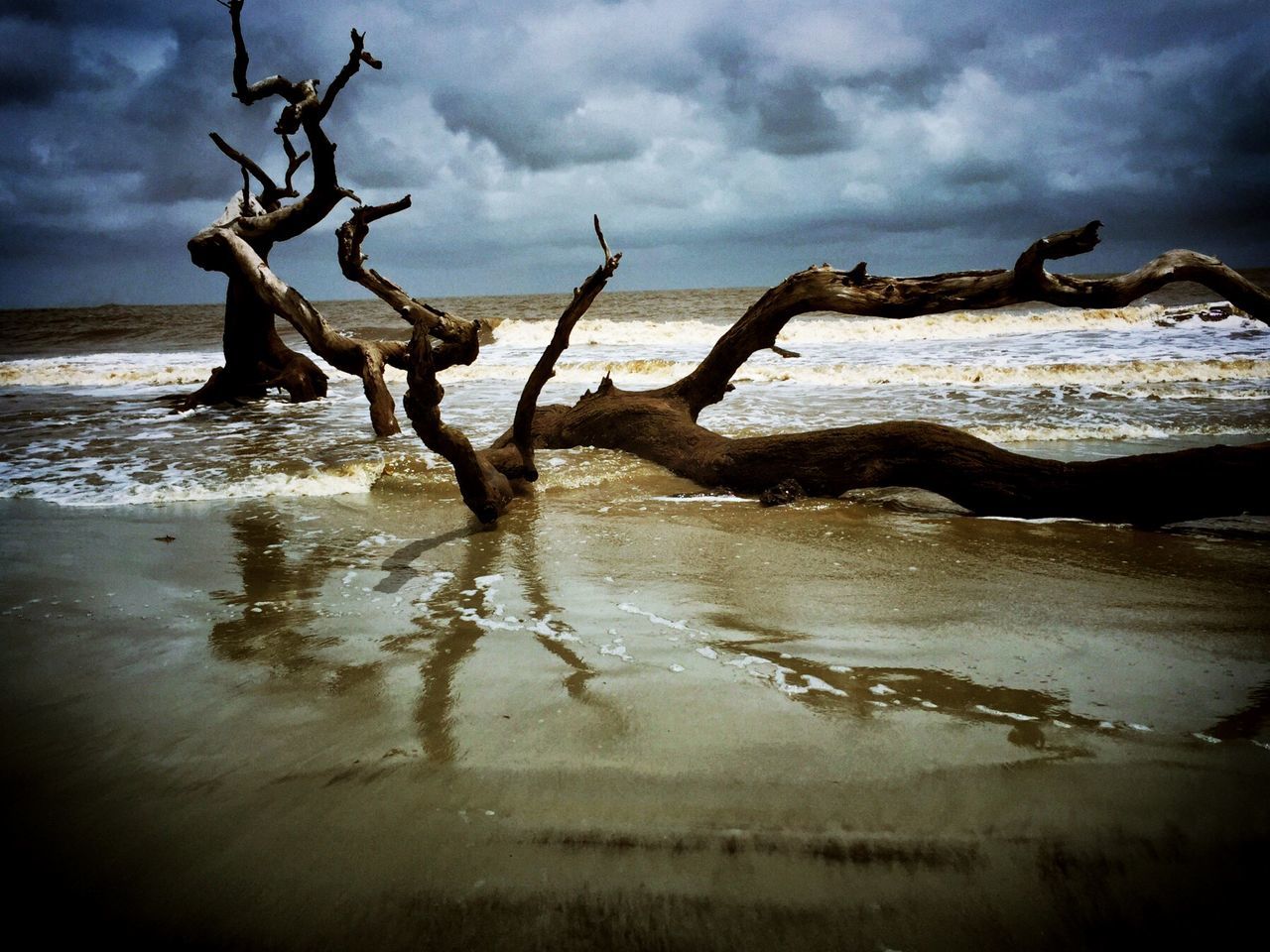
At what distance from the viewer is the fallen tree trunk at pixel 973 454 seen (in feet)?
14.3

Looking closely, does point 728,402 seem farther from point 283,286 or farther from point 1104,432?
point 283,286

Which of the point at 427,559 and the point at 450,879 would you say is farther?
the point at 427,559


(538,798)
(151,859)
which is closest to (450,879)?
(538,798)

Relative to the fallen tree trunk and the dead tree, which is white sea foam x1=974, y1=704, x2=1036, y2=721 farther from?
the dead tree

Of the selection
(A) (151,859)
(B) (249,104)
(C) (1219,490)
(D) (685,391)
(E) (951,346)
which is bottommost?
(A) (151,859)

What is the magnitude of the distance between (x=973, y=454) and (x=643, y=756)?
3.78 meters

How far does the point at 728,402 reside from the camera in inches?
417

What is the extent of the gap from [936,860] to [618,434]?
18.1 feet

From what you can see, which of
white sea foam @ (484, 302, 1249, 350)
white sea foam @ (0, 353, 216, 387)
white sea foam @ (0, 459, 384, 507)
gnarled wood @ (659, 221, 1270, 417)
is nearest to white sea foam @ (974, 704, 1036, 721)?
gnarled wood @ (659, 221, 1270, 417)

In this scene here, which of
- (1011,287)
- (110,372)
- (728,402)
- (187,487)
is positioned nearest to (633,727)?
(1011,287)

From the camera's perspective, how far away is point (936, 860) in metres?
1.55

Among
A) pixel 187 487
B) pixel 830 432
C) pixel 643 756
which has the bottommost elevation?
pixel 643 756

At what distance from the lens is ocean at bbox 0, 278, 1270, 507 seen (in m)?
6.38

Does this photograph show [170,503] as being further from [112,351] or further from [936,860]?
[112,351]
